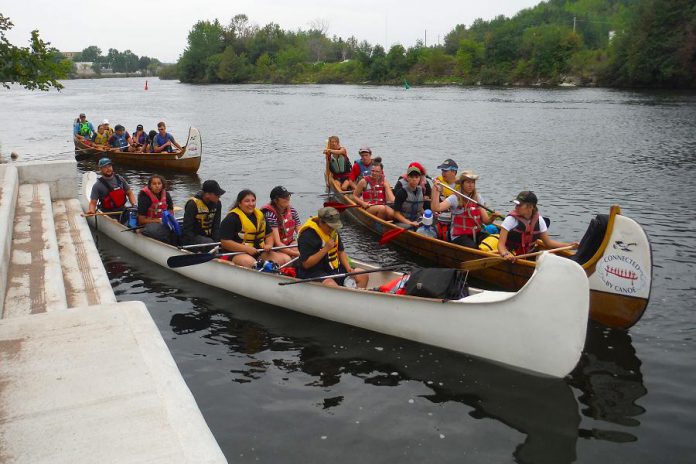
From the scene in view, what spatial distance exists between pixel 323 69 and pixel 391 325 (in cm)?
9531

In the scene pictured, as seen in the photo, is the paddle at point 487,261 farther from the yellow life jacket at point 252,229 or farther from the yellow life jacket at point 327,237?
the yellow life jacket at point 252,229

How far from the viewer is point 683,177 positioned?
1884cm

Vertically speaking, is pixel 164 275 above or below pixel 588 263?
below

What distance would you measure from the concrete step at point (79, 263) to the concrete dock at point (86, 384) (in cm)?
5

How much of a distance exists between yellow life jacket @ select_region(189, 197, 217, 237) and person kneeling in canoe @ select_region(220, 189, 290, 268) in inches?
42.1

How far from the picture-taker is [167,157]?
20.5 metres

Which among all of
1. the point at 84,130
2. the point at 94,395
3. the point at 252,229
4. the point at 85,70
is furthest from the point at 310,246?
the point at 85,70

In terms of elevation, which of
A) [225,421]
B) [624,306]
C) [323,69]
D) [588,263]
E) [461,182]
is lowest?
[225,421]

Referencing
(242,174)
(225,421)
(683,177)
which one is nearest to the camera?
(225,421)

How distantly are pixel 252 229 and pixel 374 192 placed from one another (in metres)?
4.30

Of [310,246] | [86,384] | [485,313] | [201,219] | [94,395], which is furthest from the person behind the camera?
[201,219]

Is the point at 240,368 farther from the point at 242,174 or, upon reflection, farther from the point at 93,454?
the point at 242,174

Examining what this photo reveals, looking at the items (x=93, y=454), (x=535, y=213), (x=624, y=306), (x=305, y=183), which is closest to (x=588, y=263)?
(x=624, y=306)

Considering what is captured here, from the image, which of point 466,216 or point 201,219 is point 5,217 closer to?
point 201,219
